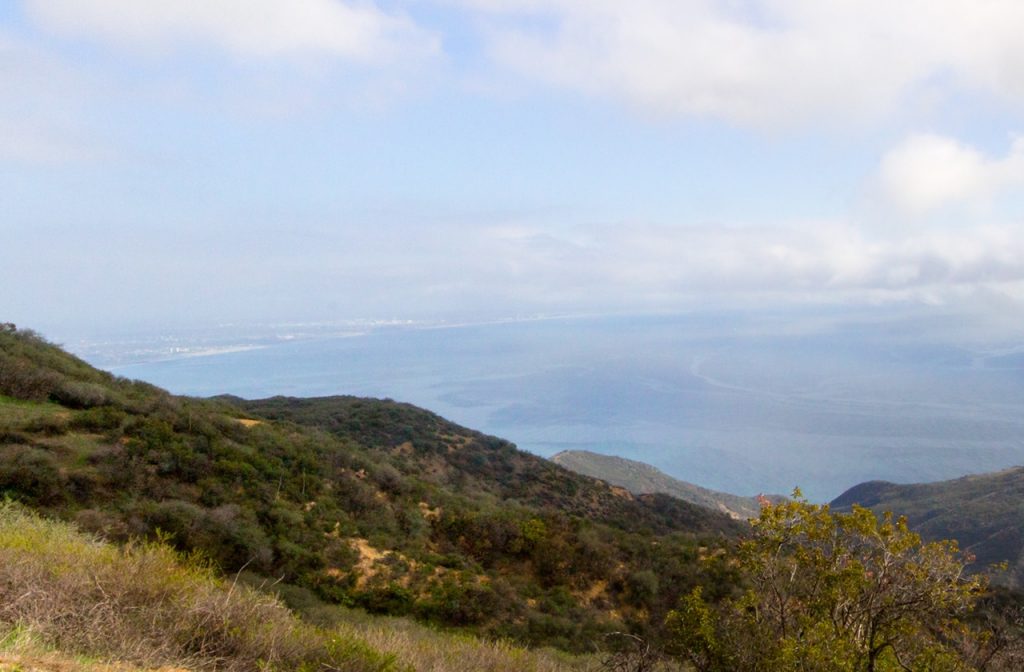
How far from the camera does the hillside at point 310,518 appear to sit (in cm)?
1112

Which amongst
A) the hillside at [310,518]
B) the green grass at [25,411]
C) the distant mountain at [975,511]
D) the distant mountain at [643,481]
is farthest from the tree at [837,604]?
the distant mountain at [643,481]

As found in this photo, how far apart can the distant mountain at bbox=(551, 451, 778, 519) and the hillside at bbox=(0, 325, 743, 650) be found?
2807 cm

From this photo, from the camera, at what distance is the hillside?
36.5 feet

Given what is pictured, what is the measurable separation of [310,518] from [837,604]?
37.4ft

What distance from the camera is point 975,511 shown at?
110 feet

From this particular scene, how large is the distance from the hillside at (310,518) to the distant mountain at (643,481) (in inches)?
1105

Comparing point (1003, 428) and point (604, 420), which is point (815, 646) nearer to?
point (604, 420)

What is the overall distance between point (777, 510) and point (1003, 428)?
126084mm

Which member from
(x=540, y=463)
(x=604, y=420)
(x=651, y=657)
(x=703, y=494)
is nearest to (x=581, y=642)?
(x=651, y=657)

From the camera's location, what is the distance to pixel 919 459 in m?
84.8

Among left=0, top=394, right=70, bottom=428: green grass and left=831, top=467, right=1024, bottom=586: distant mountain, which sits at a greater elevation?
left=0, top=394, right=70, bottom=428: green grass

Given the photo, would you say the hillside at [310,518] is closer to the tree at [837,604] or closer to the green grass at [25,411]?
the green grass at [25,411]

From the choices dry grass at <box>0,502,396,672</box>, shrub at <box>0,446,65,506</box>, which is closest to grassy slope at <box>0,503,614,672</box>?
dry grass at <box>0,502,396,672</box>

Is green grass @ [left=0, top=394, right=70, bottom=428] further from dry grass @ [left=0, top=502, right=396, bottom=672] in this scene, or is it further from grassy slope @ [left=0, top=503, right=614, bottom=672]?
dry grass @ [left=0, top=502, right=396, bottom=672]
